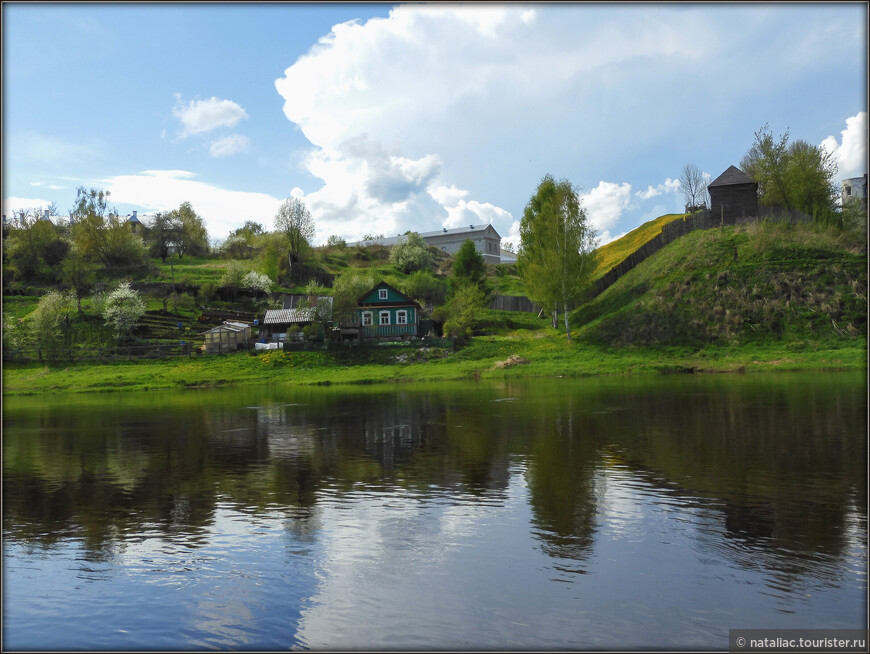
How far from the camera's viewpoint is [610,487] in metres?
15.5

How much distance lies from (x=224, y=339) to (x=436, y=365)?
24.9 metres

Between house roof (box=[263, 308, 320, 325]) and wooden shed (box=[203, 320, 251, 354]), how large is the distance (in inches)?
157

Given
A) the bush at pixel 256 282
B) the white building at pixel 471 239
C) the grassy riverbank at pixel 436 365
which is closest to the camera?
the grassy riverbank at pixel 436 365

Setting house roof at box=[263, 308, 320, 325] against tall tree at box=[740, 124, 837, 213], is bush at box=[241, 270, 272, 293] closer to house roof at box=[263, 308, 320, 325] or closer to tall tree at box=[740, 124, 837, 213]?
house roof at box=[263, 308, 320, 325]

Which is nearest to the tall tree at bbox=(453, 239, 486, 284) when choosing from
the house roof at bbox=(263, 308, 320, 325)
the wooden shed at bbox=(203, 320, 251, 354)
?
the house roof at bbox=(263, 308, 320, 325)

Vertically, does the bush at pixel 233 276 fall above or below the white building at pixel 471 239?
below

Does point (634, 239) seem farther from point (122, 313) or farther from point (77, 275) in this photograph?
point (77, 275)

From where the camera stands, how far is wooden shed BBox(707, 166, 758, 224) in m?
65.7

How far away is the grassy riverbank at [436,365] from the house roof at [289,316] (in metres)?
7.81

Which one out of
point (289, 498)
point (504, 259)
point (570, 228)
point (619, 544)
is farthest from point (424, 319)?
point (504, 259)

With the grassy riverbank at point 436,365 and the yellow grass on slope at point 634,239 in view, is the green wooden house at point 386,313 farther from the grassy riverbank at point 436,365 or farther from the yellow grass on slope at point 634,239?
the yellow grass on slope at point 634,239

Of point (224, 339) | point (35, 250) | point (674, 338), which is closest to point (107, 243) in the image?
point (35, 250)

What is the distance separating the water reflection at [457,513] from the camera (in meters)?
9.54

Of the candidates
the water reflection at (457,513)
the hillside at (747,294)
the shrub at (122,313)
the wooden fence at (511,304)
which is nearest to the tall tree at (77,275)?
the shrub at (122,313)
